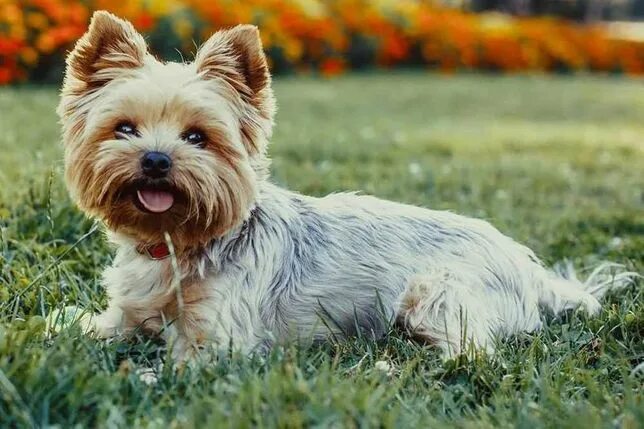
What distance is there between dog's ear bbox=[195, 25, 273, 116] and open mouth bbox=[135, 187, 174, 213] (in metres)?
0.59

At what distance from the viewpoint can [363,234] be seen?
440 cm

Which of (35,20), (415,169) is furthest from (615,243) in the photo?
(35,20)

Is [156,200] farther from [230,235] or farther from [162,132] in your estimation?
[230,235]

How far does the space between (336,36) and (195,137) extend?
639 inches

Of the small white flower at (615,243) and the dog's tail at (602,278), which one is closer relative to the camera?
the dog's tail at (602,278)

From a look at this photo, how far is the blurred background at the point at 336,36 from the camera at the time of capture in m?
12.7

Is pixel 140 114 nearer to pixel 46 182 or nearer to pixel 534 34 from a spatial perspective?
pixel 46 182

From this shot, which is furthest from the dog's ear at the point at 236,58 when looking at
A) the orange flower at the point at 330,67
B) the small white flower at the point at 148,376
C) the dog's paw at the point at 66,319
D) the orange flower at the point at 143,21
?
the orange flower at the point at 330,67

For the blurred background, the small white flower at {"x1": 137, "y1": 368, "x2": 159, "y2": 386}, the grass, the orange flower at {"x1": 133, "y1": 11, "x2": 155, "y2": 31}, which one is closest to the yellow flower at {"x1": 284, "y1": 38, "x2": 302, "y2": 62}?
the blurred background

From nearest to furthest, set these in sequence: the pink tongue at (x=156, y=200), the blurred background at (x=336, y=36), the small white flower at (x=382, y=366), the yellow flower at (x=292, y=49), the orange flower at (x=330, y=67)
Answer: the small white flower at (x=382, y=366) < the pink tongue at (x=156, y=200) < the blurred background at (x=336, y=36) < the yellow flower at (x=292, y=49) < the orange flower at (x=330, y=67)

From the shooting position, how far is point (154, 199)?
3793 millimetres

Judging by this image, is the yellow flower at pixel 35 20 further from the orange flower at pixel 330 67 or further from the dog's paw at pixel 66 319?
the dog's paw at pixel 66 319

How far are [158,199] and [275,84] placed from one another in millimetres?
12728

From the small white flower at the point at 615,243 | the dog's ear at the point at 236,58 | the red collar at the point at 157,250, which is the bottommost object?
the small white flower at the point at 615,243
